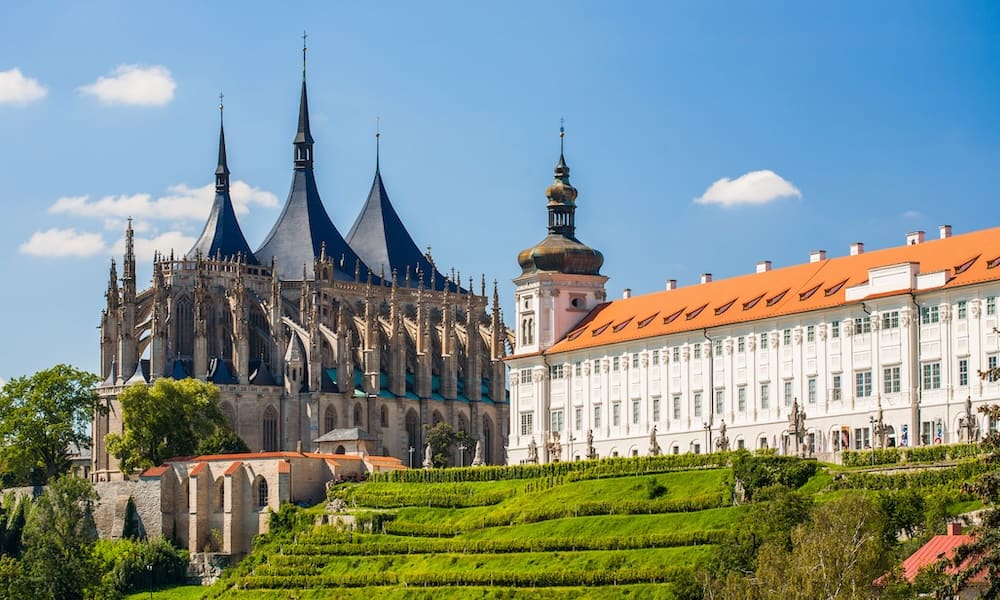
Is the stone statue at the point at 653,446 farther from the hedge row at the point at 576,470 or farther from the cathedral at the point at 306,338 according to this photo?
→ the cathedral at the point at 306,338

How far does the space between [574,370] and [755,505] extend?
26040 millimetres

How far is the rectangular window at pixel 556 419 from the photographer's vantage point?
100 meters

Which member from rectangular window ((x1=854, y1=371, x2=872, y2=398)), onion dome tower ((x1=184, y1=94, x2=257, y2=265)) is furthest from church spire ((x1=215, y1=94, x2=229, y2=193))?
rectangular window ((x1=854, y1=371, x2=872, y2=398))

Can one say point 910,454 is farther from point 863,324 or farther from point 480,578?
point 480,578

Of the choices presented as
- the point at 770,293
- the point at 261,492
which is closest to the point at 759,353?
the point at 770,293

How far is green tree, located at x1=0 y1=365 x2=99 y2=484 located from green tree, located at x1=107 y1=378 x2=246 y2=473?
7.88ft

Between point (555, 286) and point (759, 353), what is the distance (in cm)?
1713

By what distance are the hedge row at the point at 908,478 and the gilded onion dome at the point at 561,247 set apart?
1247 inches

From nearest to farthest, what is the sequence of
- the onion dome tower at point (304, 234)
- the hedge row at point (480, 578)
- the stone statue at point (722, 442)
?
the hedge row at point (480, 578)
the stone statue at point (722, 442)
the onion dome tower at point (304, 234)

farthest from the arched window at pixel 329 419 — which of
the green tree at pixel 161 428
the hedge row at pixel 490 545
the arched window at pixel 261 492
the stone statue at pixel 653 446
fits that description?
the stone statue at pixel 653 446

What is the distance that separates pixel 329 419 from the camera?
407ft

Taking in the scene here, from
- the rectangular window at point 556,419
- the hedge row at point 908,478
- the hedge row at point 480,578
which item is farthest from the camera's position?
the rectangular window at point 556,419

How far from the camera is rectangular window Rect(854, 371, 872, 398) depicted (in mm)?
82125

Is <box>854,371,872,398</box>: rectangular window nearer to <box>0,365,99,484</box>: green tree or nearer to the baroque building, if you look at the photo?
the baroque building
